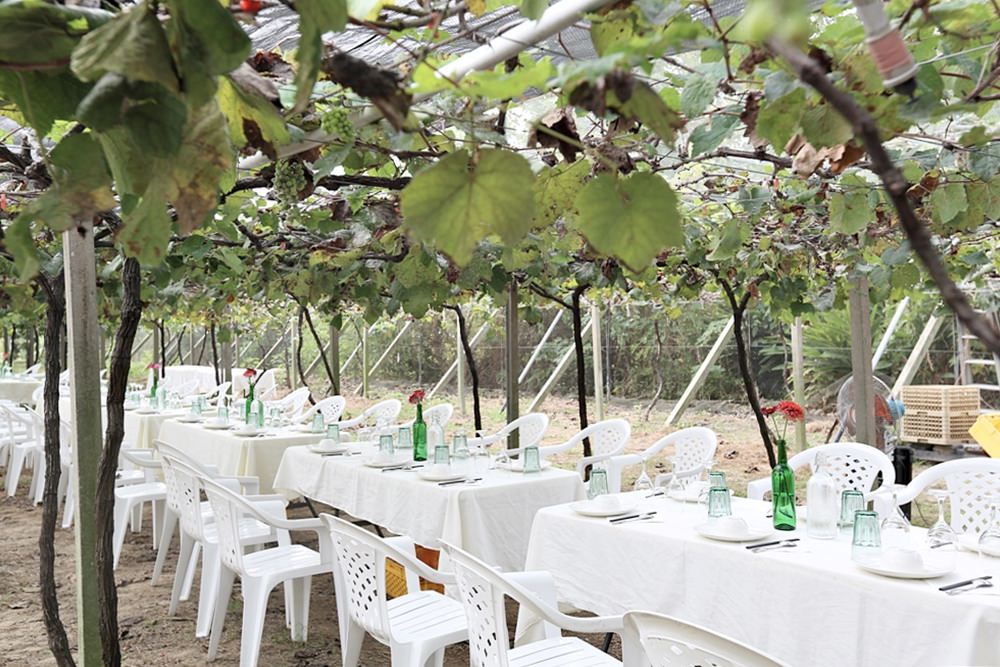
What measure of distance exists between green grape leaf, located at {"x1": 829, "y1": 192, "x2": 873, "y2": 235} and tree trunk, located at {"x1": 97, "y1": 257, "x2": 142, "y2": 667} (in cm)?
213

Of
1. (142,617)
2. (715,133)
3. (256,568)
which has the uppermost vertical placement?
(715,133)

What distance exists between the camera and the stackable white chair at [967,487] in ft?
12.7

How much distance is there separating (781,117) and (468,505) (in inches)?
135

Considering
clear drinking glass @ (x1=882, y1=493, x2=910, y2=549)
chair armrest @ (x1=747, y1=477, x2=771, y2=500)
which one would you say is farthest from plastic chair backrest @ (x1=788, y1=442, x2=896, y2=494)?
clear drinking glass @ (x1=882, y1=493, x2=910, y2=549)

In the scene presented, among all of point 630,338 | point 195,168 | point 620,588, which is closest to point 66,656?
point 620,588

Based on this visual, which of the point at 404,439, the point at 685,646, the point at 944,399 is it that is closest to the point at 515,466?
the point at 404,439

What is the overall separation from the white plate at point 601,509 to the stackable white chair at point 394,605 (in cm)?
66

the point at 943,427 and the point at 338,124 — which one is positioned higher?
the point at 338,124

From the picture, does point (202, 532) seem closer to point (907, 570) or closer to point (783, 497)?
point (783, 497)

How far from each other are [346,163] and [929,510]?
650 cm

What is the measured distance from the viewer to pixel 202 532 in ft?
14.5

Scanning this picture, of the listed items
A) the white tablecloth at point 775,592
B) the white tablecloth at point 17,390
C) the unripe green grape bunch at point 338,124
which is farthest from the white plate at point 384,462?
the white tablecloth at point 17,390

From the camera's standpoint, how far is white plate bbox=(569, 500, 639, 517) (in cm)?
357

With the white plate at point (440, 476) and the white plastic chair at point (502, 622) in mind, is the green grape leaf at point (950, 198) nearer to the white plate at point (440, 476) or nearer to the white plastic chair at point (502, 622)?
the white plastic chair at point (502, 622)
